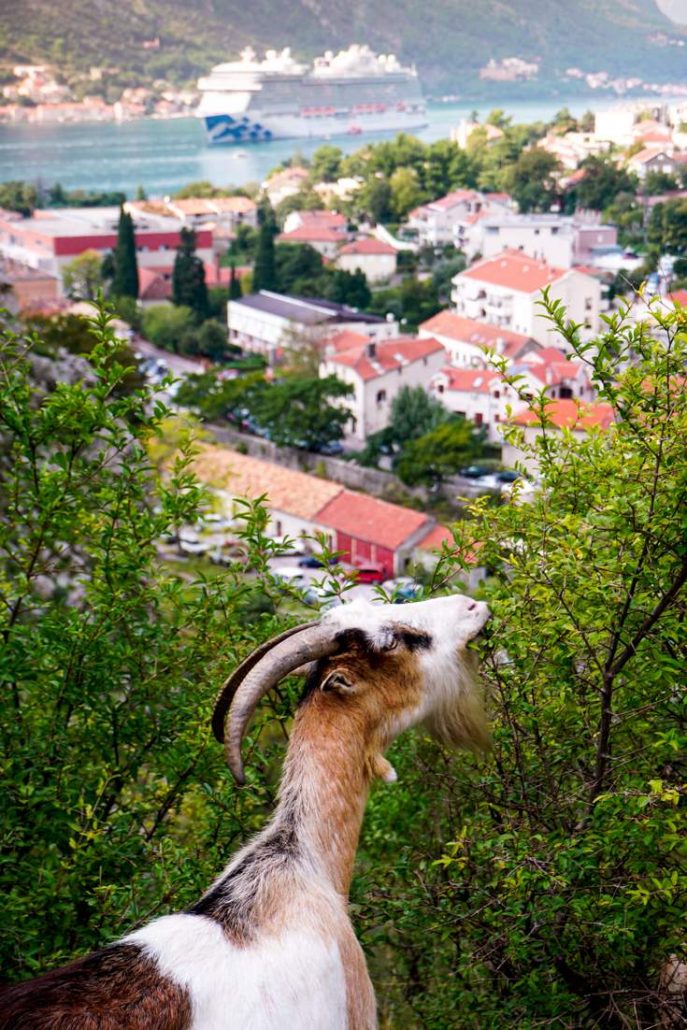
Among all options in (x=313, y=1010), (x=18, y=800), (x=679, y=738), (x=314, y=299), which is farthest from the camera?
(x=314, y=299)

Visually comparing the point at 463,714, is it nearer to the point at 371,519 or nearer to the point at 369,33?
the point at 371,519

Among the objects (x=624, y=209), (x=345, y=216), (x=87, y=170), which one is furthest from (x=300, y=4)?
(x=624, y=209)

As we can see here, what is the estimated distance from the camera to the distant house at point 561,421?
9.98 ft

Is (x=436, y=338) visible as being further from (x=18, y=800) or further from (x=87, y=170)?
(x=87, y=170)

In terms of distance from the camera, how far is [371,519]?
19.7 m

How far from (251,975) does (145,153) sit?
8328 cm

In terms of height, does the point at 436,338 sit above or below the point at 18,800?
below

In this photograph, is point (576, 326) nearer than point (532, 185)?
Yes

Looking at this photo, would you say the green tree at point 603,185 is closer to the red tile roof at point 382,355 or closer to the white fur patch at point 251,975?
the red tile roof at point 382,355

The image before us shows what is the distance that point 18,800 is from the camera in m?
2.64

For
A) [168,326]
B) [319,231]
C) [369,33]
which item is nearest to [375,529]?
[168,326]

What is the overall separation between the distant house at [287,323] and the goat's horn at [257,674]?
27999mm

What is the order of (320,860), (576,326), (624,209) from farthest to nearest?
(624,209) < (576,326) < (320,860)

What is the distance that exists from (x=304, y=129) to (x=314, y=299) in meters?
48.3
